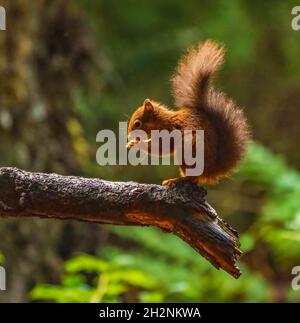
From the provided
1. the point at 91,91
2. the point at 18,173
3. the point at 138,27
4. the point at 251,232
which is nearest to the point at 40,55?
the point at 91,91

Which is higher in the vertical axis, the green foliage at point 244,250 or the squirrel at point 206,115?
the green foliage at point 244,250

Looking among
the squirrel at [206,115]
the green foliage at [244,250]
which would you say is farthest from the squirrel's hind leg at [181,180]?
the green foliage at [244,250]

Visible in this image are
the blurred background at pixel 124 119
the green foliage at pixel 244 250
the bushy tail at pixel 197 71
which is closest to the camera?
the bushy tail at pixel 197 71

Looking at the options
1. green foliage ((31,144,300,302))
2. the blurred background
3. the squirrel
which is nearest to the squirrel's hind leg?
the squirrel

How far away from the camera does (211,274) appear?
4066 millimetres

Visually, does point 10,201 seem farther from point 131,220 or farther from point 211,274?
point 211,274

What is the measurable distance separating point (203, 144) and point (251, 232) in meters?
3.14

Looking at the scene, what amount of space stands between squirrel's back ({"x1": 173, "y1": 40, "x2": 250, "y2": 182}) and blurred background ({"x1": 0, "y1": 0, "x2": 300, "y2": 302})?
53 centimetres

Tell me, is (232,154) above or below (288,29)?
below

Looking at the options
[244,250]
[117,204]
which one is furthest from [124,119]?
[244,250]

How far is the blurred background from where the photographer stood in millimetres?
2934

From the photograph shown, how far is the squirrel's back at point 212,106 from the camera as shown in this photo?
124 centimetres

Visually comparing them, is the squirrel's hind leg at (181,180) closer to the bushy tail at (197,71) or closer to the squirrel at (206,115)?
the squirrel at (206,115)

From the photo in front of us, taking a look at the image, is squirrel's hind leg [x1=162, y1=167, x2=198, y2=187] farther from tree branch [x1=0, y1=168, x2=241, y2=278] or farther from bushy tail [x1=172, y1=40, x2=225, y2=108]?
bushy tail [x1=172, y1=40, x2=225, y2=108]
